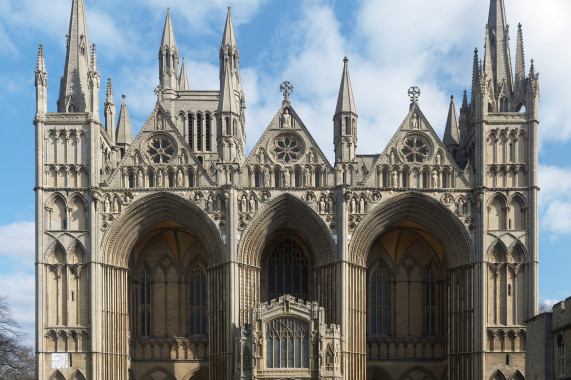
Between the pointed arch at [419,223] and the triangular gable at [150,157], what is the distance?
8786 mm

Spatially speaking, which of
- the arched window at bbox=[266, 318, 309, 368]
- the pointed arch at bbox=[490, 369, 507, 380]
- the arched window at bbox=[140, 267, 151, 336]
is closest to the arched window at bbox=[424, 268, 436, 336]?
the pointed arch at bbox=[490, 369, 507, 380]

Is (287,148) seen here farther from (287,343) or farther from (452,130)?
(452,130)

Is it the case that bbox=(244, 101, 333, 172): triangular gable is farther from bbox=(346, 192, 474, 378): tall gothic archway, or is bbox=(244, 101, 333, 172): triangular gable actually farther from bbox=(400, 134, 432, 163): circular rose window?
bbox=(346, 192, 474, 378): tall gothic archway

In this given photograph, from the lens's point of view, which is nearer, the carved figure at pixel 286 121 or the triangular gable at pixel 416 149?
the triangular gable at pixel 416 149

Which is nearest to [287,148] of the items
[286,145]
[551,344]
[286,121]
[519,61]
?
[286,145]

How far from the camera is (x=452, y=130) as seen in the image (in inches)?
2084

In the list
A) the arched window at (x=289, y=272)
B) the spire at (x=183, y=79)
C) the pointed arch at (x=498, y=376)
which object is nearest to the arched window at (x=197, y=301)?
the arched window at (x=289, y=272)

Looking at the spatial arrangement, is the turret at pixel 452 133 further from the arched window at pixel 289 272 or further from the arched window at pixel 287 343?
the arched window at pixel 287 343

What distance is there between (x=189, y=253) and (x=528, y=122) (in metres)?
21.0

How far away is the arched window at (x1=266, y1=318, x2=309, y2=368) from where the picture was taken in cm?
4381

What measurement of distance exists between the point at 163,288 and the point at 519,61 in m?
24.8

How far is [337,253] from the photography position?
46.0 m

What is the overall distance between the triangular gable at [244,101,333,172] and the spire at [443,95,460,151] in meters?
9.81

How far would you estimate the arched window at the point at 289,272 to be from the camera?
166ft
